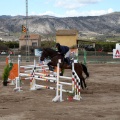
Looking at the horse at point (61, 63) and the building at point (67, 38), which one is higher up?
the building at point (67, 38)

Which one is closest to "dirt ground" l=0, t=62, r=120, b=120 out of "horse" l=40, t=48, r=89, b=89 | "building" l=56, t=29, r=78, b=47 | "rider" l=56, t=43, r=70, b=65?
"horse" l=40, t=48, r=89, b=89

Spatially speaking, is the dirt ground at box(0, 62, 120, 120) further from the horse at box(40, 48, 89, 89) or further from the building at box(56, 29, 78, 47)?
the building at box(56, 29, 78, 47)

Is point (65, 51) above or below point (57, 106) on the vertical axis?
above

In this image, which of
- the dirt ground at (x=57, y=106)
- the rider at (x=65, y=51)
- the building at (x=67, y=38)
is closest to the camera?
the dirt ground at (x=57, y=106)

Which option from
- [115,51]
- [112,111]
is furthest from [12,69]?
[115,51]

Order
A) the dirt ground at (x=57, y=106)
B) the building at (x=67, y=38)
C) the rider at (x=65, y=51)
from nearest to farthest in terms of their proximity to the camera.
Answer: the dirt ground at (x=57, y=106) → the rider at (x=65, y=51) → the building at (x=67, y=38)

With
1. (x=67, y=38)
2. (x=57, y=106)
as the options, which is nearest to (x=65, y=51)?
(x=57, y=106)

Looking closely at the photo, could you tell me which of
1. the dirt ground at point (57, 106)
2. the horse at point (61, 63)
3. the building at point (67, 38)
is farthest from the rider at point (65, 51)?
the building at point (67, 38)

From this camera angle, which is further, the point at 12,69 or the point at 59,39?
the point at 59,39

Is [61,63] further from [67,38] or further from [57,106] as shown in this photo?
[67,38]

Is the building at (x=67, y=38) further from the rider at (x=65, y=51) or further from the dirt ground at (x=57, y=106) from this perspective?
the dirt ground at (x=57, y=106)

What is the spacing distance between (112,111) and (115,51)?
78.7ft

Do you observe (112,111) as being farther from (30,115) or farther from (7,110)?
(7,110)

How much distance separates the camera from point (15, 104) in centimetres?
1127
